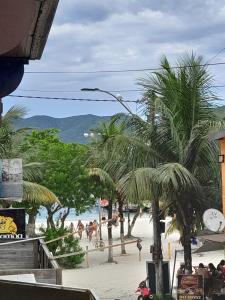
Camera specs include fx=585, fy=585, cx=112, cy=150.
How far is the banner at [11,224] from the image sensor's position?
17.9 meters

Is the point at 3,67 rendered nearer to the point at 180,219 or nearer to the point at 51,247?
the point at 180,219

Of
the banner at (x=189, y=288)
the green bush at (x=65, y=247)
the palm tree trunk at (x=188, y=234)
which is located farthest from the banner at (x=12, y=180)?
the banner at (x=189, y=288)

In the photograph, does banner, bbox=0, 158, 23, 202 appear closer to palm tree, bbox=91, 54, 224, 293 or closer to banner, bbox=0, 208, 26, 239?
banner, bbox=0, 208, 26, 239

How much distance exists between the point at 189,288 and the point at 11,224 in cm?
586

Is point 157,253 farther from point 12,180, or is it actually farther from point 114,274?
point 114,274

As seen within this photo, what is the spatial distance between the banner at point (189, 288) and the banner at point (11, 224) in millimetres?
5399

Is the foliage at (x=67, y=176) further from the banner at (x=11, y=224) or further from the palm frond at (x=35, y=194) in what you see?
the banner at (x=11, y=224)

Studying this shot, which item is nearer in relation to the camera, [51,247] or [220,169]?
[220,169]

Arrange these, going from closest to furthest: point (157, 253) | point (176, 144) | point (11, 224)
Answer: point (176, 144)
point (11, 224)
point (157, 253)

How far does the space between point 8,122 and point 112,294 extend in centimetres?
731

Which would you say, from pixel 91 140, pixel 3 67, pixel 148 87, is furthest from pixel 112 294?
pixel 3 67

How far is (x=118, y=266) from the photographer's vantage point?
98.0ft

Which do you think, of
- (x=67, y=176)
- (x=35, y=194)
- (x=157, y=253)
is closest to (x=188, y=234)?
(x=157, y=253)

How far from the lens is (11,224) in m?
18.1
